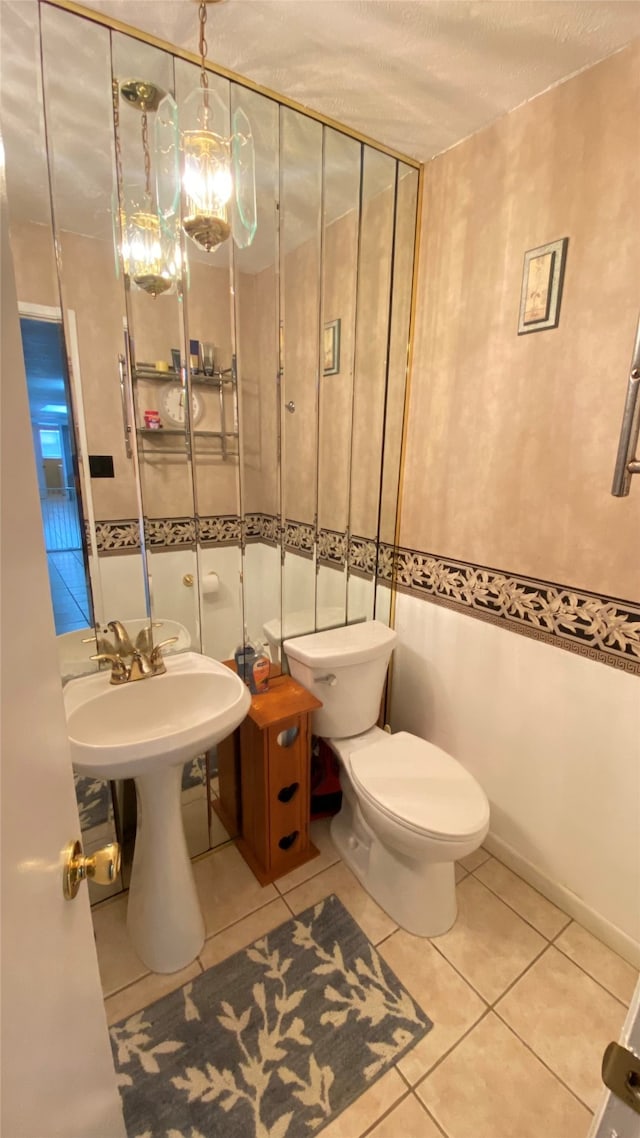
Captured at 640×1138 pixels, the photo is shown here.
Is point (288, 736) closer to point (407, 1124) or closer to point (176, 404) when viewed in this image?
point (407, 1124)

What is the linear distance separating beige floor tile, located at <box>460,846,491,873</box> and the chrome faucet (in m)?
1.27

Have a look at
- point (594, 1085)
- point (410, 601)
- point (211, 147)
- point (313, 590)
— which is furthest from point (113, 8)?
point (594, 1085)

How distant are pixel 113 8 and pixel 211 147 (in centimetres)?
31

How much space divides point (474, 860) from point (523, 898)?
0.18 meters

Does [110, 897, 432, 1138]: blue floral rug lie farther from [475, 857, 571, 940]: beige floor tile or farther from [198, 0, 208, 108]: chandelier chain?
[198, 0, 208, 108]: chandelier chain

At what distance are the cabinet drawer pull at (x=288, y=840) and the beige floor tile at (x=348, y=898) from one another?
0.41 ft

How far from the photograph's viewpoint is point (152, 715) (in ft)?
4.30

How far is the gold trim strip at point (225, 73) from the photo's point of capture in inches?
39.7

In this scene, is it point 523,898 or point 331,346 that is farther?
point 331,346

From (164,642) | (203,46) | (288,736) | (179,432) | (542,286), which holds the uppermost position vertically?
(203,46)

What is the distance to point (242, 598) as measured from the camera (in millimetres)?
1588

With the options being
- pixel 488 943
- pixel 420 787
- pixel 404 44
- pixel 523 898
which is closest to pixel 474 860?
pixel 523 898

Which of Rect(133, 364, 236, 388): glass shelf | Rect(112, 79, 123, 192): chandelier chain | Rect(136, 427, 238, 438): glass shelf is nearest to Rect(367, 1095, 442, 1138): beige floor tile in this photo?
Rect(136, 427, 238, 438): glass shelf

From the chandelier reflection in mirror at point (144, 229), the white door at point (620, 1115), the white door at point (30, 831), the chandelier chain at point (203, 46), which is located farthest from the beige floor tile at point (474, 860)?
the chandelier chain at point (203, 46)
